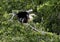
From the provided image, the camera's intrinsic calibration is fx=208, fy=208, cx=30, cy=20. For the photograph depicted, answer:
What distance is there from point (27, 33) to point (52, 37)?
483mm

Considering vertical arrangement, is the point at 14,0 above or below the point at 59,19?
above

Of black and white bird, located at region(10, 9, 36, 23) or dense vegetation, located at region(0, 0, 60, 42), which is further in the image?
black and white bird, located at region(10, 9, 36, 23)

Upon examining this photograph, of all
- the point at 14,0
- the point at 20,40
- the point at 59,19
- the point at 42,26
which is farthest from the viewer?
the point at 14,0

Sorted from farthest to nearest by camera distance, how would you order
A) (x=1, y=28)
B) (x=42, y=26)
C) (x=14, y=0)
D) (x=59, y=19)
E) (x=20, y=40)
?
(x=14, y=0), (x=59, y=19), (x=42, y=26), (x=1, y=28), (x=20, y=40)

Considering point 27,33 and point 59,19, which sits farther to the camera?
point 59,19

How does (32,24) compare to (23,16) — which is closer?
(32,24)

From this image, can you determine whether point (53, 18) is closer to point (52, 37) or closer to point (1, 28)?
point (52, 37)

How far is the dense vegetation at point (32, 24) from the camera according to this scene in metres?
3.91

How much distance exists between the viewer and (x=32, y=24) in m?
4.43

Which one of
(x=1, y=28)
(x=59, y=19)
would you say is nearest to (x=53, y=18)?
(x=59, y=19)

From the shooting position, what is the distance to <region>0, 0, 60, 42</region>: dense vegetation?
391cm

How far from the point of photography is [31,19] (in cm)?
487

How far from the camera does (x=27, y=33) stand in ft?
13.0

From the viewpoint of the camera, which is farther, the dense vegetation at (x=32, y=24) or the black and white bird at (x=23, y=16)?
the black and white bird at (x=23, y=16)
